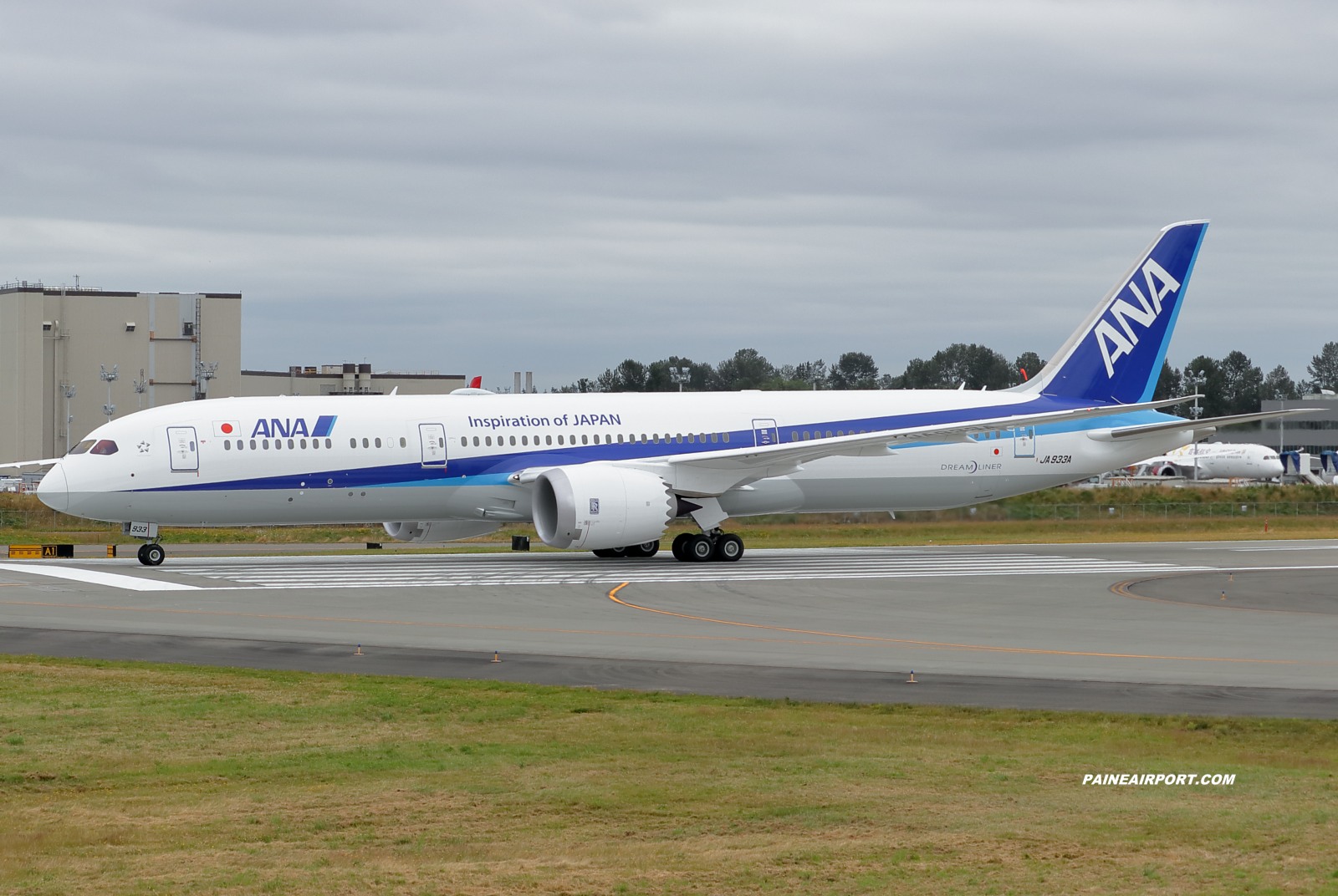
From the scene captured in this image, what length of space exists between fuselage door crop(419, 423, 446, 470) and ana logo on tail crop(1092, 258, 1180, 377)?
19.1 metres

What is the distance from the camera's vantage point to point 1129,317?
42188mm

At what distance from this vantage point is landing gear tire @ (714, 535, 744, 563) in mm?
36812

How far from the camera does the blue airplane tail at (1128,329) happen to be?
41.9 metres

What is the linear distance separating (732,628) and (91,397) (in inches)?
4289

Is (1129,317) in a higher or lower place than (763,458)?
higher

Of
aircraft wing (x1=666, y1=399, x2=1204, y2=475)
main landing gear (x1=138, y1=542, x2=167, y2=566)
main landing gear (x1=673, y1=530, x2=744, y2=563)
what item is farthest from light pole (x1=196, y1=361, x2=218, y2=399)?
aircraft wing (x1=666, y1=399, x2=1204, y2=475)

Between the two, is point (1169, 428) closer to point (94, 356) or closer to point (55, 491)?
point (55, 491)

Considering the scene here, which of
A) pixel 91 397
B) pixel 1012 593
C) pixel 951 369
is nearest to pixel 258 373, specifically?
pixel 91 397

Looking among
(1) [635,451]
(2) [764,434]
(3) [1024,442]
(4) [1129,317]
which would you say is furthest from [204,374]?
(4) [1129,317]

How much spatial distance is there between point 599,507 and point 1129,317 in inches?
697

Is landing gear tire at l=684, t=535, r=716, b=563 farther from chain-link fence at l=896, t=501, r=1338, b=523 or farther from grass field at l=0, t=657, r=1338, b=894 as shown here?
grass field at l=0, t=657, r=1338, b=894

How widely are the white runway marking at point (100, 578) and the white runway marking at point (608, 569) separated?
4.66ft

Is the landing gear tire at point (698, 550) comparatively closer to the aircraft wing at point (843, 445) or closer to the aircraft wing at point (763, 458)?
the aircraft wing at point (763, 458)

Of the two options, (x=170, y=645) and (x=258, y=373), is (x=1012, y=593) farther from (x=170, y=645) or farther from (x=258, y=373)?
(x=258, y=373)
